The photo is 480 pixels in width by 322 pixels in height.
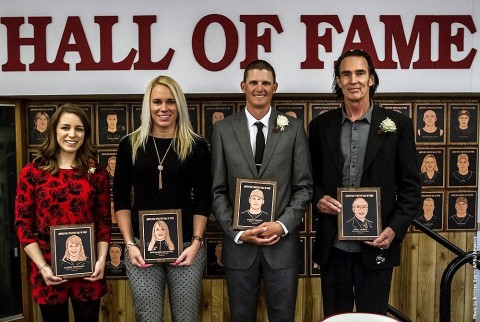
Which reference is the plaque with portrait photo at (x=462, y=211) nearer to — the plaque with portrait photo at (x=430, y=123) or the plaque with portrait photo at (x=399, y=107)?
the plaque with portrait photo at (x=430, y=123)

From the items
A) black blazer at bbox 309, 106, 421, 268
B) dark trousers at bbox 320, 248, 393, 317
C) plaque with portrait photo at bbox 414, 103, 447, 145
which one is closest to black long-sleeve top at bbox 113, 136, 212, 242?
black blazer at bbox 309, 106, 421, 268

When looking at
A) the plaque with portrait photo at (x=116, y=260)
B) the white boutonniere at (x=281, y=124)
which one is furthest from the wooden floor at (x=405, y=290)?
the white boutonniere at (x=281, y=124)

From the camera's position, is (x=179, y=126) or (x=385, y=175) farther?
(x=179, y=126)

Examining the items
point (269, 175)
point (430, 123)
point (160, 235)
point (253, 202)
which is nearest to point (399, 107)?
point (430, 123)

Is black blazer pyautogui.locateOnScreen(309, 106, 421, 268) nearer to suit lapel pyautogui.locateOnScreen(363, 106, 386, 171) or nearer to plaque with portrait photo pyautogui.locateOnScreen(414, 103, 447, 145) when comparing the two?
suit lapel pyautogui.locateOnScreen(363, 106, 386, 171)

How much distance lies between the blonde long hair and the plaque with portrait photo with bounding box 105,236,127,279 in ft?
3.89

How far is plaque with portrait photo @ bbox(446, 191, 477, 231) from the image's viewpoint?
135 inches

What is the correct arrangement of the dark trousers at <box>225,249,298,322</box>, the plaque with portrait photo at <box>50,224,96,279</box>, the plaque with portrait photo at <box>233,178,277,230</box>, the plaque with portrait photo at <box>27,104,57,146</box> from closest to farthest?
the plaque with portrait photo at <box>50,224,96,279</box>
the plaque with portrait photo at <box>233,178,277,230</box>
the dark trousers at <box>225,249,298,322</box>
the plaque with portrait photo at <box>27,104,57,146</box>

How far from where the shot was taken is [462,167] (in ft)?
11.2

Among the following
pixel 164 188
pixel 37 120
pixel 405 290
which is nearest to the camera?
pixel 164 188

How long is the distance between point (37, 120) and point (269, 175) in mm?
1817

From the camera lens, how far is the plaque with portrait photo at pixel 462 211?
3438mm

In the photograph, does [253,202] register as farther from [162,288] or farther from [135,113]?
[135,113]

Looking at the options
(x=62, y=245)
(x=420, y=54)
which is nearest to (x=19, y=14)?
(x=62, y=245)
